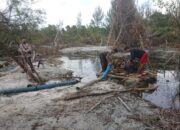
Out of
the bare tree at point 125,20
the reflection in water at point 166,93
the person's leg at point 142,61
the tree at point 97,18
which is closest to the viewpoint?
the reflection in water at point 166,93

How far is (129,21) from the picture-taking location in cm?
2981

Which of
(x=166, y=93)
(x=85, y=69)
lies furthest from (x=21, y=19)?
(x=166, y=93)

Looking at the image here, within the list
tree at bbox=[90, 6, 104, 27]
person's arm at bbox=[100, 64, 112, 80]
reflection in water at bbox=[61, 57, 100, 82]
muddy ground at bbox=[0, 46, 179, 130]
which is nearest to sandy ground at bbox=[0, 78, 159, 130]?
muddy ground at bbox=[0, 46, 179, 130]

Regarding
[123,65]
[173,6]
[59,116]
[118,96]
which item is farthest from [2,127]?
[173,6]

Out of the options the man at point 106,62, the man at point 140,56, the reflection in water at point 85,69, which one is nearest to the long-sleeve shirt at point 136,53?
the man at point 140,56

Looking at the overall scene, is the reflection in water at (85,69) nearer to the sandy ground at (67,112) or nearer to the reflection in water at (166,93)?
the reflection in water at (166,93)

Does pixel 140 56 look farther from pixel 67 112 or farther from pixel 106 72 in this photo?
pixel 67 112

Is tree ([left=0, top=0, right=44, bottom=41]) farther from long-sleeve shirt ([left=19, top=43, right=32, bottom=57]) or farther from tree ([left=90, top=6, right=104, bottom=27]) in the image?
tree ([left=90, top=6, right=104, bottom=27])

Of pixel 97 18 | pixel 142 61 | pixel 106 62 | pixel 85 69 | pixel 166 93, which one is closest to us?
pixel 166 93

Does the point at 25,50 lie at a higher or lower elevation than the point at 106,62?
higher

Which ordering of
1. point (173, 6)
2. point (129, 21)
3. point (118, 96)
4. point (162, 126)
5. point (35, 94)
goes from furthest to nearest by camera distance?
point (129, 21)
point (173, 6)
point (35, 94)
point (118, 96)
point (162, 126)

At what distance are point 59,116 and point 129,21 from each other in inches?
942

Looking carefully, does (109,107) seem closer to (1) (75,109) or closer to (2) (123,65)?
(1) (75,109)

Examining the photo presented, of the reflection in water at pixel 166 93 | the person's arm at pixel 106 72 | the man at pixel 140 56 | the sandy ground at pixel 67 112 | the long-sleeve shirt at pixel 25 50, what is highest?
the long-sleeve shirt at pixel 25 50
